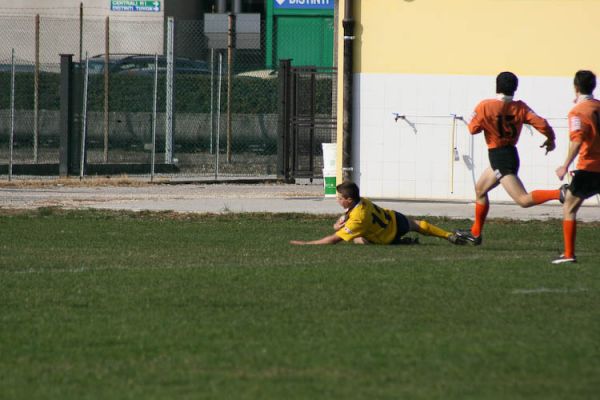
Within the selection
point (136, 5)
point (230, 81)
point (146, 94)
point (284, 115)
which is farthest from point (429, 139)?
point (136, 5)

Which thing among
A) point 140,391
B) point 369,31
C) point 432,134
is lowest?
point 140,391

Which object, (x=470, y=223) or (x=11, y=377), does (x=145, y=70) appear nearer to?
(x=470, y=223)

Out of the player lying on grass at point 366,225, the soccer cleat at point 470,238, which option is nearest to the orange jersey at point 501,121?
the soccer cleat at point 470,238

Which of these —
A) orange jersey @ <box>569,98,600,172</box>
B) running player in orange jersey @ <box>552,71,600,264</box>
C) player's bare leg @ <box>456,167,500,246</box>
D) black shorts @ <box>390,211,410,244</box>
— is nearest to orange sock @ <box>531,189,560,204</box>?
player's bare leg @ <box>456,167,500,246</box>

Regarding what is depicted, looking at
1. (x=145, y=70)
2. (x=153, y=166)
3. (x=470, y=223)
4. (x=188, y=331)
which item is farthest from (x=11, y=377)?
(x=145, y=70)

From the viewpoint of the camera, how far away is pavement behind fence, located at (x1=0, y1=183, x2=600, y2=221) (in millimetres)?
17609

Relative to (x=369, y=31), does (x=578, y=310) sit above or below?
below

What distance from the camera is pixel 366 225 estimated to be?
12711 millimetres

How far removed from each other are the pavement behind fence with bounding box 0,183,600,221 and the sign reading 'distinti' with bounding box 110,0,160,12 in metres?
17.9

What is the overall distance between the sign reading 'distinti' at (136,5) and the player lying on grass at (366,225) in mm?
27283

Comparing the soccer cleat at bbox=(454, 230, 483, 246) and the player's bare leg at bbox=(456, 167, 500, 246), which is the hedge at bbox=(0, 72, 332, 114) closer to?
the player's bare leg at bbox=(456, 167, 500, 246)

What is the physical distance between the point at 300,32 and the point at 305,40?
1111 millimetres

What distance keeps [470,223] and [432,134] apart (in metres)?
3.75

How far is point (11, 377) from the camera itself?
6824 mm
